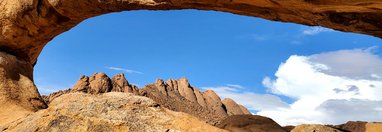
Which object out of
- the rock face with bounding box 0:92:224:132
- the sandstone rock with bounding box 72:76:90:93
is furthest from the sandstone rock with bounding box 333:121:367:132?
the sandstone rock with bounding box 72:76:90:93

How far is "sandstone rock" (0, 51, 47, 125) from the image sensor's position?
1090 centimetres

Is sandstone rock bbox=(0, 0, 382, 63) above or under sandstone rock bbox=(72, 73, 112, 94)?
under

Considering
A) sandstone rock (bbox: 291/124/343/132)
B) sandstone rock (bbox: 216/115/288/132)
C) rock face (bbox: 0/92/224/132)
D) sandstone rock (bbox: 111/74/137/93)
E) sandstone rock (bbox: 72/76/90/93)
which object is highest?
sandstone rock (bbox: 111/74/137/93)

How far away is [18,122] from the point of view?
732 cm

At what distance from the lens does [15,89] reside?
11.9 meters

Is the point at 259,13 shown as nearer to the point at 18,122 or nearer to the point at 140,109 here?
the point at 140,109

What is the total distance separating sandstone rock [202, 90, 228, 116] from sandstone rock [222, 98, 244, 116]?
188cm

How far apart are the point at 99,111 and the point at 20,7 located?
7692 mm

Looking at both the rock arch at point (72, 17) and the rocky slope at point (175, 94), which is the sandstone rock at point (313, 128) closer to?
the rock arch at point (72, 17)

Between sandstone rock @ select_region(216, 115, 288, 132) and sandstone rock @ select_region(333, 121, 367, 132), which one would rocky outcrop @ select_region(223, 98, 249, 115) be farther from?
sandstone rock @ select_region(216, 115, 288, 132)

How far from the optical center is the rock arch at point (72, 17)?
942 centimetres

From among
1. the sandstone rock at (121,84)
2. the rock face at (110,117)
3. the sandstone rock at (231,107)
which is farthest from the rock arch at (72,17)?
the sandstone rock at (231,107)

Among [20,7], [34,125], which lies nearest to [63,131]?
[34,125]

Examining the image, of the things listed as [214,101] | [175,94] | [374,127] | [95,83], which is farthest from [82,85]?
[374,127]
